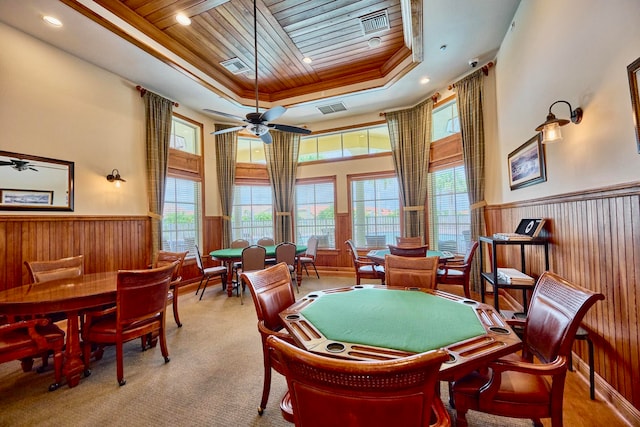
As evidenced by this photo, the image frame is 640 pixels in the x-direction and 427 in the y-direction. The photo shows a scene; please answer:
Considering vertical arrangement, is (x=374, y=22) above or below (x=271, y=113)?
above

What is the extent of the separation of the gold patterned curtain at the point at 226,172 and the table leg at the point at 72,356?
12.3 ft

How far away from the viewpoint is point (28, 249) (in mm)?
3189

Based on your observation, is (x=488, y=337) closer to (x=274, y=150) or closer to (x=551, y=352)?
(x=551, y=352)

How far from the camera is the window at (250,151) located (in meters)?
6.41

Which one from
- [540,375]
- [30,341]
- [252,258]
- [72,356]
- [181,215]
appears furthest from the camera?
[181,215]

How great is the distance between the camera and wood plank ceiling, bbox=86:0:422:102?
10.7 feet

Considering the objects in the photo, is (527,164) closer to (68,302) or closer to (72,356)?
(68,302)

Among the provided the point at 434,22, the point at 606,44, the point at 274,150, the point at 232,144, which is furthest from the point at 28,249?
the point at 606,44

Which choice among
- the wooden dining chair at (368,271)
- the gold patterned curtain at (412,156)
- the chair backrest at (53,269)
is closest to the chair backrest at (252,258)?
the wooden dining chair at (368,271)

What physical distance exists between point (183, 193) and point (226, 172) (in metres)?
1.04

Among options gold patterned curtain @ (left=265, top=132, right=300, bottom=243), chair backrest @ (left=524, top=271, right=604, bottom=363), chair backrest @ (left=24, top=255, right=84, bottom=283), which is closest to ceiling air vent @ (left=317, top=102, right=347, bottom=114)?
gold patterned curtain @ (left=265, top=132, right=300, bottom=243)

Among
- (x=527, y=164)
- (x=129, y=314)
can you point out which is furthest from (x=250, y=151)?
(x=527, y=164)

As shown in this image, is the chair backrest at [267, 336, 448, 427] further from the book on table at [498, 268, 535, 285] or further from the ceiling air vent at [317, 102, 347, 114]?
the ceiling air vent at [317, 102, 347, 114]

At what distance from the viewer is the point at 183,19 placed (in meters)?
3.40
